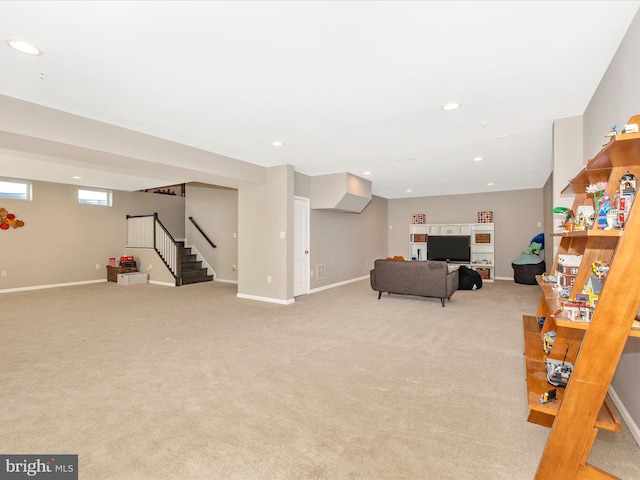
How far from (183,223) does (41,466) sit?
9747 millimetres

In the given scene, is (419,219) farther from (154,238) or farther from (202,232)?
(154,238)

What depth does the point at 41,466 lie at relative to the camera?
1.73m

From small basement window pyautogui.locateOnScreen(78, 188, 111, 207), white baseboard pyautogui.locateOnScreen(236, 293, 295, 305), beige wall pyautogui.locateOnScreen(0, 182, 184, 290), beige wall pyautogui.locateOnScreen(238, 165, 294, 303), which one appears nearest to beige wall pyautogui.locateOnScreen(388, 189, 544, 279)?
beige wall pyautogui.locateOnScreen(238, 165, 294, 303)

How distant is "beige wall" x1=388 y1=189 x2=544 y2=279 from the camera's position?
8531mm

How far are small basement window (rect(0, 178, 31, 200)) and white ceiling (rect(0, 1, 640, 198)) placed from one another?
5.15 meters

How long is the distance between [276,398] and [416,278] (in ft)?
12.7

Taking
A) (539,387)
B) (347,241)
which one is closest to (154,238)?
(347,241)

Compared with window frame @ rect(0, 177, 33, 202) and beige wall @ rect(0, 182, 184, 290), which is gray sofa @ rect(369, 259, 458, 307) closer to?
beige wall @ rect(0, 182, 184, 290)

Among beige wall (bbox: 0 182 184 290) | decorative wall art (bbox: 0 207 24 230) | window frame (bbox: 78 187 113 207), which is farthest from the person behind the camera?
window frame (bbox: 78 187 113 207)

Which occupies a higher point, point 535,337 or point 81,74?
point 81,74

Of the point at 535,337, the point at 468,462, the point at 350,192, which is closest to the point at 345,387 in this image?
the point at 468,462

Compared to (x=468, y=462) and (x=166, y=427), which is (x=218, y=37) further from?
(x=468, y=462)

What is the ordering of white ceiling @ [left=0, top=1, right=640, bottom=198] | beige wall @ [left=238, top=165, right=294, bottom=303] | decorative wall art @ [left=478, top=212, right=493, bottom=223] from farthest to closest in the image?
decorative wall art @ [left=478, top=212, right=493, bottom=223]
beige wall @ [left=238, top=165, right=294, bottom=303]
white ceiling @ [left=0, top=1, right=640, bottom=198]

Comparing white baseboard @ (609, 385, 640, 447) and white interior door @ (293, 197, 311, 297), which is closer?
white baseboard @ (609, 385, 640, 447)
